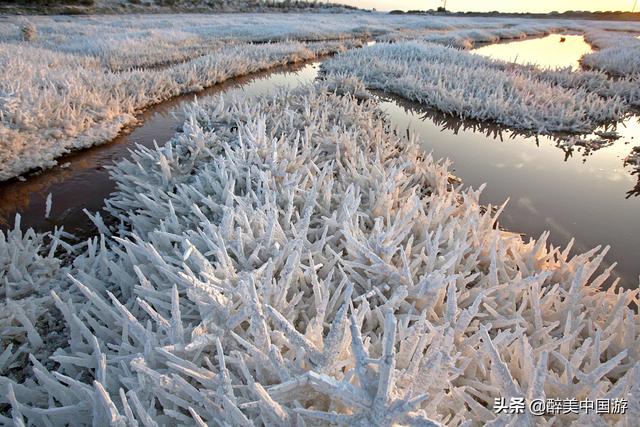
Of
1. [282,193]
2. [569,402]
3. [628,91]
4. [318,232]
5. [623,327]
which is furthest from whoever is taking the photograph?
[628,91]

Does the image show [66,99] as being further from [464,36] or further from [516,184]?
[464,36]

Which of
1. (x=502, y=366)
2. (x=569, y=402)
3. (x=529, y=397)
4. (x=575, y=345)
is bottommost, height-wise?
(x=575, y=345)

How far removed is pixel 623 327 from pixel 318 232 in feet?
6.48

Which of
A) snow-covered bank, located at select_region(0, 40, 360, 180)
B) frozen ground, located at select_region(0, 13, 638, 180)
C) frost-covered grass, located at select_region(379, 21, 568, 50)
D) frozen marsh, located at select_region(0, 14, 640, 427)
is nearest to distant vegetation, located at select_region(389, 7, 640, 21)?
frost-covered grass, located at select_region(379, 21, 568, 50)

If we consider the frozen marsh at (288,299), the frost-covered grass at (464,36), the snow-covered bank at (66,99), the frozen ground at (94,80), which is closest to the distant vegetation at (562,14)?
the frost-covered grass at (464,36)

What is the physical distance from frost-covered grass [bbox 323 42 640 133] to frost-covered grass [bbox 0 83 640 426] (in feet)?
16.0

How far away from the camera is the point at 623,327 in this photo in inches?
80.3

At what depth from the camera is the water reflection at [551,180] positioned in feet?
12.5

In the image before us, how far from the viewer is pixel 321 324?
1640 mm

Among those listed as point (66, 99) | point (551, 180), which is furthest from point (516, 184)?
point (66, 99)

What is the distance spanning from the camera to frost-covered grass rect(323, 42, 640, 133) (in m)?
7.27

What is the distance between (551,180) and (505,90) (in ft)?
16.5

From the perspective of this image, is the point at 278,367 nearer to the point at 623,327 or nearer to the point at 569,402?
the point at 569,402

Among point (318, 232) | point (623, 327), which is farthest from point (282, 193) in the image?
point (623, 327)
